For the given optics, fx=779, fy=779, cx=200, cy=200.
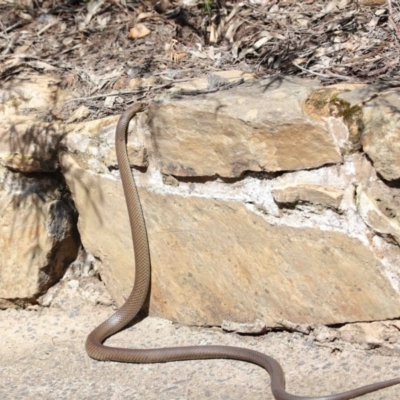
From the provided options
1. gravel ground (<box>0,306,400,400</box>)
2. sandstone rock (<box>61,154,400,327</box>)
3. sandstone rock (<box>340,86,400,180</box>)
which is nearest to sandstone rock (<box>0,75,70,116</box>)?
sandstone rock (<box>61,154,400,327</box>)

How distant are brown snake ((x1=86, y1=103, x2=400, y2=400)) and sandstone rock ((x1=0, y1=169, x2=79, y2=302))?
26.9 inches

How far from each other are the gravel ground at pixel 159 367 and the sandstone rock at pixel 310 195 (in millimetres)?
765

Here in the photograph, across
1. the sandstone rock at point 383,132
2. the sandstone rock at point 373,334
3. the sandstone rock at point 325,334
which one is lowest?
the sandstone rock at point 325,334

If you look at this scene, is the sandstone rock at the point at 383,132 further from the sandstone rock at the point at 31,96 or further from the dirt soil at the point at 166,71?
the sandstone rock at the point at 31,96

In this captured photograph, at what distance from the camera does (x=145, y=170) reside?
452 centimetres

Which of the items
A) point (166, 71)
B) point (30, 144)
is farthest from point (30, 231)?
point (166, 71)

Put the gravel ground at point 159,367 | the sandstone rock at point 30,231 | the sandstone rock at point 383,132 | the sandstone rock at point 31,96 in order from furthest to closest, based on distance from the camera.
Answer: the sandstone rock at point 31,96 < the sandstone rock at point 30,231 < the gravel ground at point 159,367 < the sandstone rock at point 383,132

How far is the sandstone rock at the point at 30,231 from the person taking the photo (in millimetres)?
5012

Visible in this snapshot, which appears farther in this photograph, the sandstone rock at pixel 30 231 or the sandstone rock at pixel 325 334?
the sandstone rock at pixel 30 231

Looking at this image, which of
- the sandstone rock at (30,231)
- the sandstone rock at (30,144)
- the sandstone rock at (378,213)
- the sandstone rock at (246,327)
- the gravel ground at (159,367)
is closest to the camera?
the sandstone rock at (378,213)

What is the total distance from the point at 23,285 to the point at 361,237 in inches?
93.6

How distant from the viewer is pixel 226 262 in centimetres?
432

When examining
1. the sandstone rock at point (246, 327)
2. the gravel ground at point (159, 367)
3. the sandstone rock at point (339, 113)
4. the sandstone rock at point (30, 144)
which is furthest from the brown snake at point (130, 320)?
the sandstone rock at point (339, 113)

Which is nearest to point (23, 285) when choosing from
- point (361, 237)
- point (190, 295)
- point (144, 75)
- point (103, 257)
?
point (103, 257)
